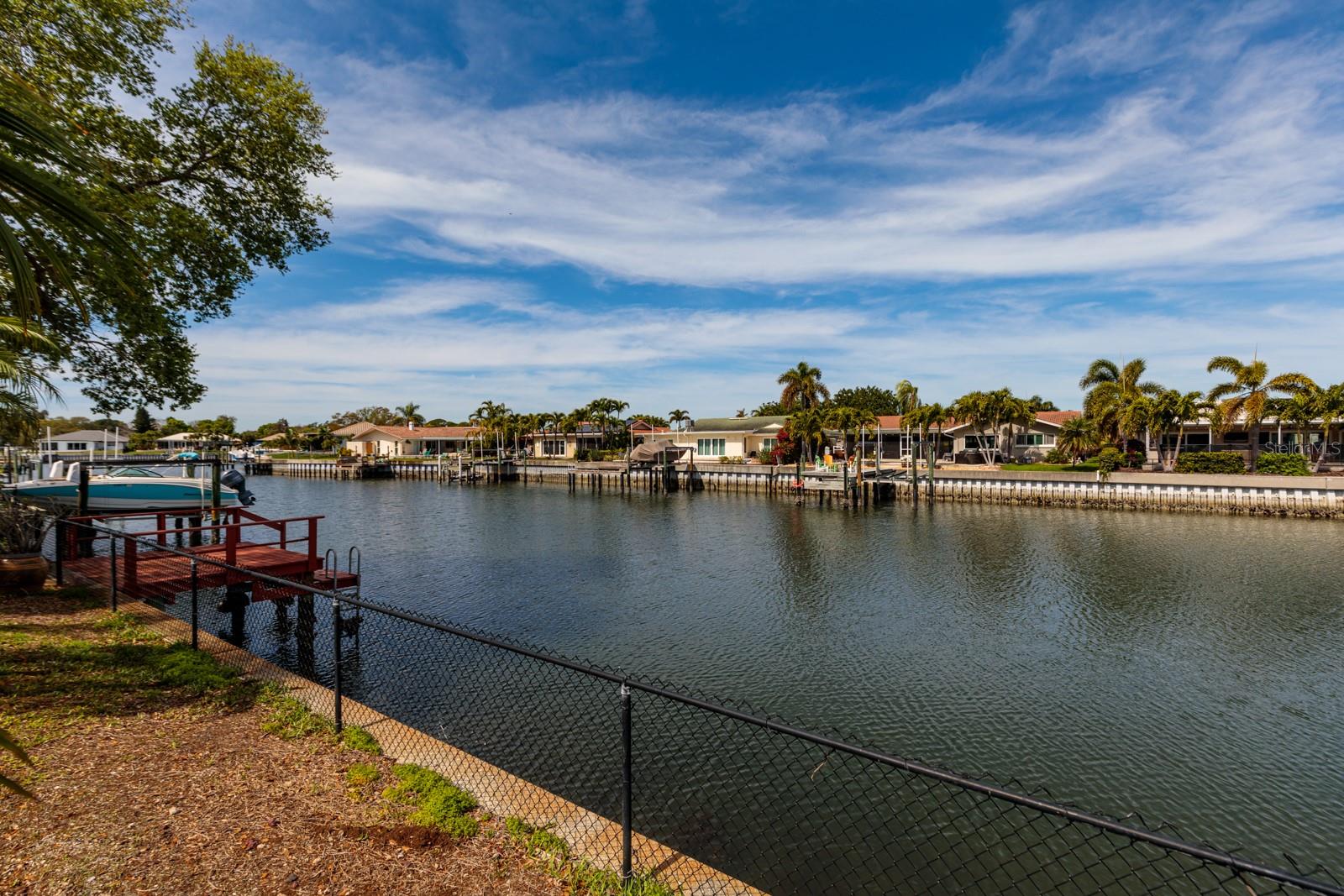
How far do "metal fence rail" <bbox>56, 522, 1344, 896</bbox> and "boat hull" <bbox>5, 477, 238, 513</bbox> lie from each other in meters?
13.2

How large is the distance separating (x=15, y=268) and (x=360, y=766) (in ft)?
19.1

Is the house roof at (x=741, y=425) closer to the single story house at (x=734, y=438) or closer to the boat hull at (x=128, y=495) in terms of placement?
the single story house at (x=734, y=438)

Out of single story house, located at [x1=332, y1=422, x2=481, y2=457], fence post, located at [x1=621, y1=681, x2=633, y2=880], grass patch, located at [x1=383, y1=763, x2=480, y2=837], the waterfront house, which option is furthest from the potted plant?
single story house, located at [x1=332, y1=422, x2=481, y2=457]

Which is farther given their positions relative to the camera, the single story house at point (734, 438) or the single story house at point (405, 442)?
the single story house at point (405, 442)

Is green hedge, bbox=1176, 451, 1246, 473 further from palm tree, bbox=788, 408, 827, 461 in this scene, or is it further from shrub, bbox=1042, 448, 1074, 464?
palm tree, bbox=788, 408, 827, 461

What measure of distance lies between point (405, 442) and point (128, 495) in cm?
8291

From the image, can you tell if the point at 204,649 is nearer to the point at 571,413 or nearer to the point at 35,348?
the point at 35,348

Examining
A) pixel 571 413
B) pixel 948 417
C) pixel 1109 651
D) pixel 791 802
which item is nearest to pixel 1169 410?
pixel 948 417

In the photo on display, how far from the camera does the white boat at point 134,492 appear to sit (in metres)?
24.2

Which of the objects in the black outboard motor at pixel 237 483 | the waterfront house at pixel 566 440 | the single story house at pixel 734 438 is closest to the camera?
the black outboard motor at pixel 237 483

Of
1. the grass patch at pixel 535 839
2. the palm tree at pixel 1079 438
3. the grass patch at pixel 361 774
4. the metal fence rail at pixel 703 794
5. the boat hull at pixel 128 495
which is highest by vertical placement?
the palm tree at pixel 1079 438

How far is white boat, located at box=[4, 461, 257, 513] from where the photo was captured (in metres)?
24.2

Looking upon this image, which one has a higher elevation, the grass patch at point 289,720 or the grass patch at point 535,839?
the grass patch at point 289,720

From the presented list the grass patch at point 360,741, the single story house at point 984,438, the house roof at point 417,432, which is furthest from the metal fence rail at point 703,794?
the house roof at point 417,432
